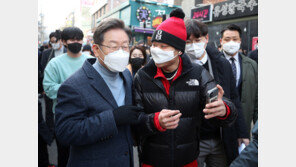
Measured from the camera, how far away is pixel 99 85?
1.74m

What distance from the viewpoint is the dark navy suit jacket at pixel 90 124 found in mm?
1582

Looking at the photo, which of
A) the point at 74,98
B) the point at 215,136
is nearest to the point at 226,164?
the point at 215,136

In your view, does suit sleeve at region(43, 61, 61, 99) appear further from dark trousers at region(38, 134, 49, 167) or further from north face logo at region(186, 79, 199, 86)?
north face logo at region(186, 79, 199, 86)

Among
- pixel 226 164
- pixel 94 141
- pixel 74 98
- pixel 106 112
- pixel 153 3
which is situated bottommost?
pixel 226 164

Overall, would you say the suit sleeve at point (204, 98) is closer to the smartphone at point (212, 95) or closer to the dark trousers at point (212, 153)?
the smartphone at point (212, 95)

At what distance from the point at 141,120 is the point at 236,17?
11.5 meters

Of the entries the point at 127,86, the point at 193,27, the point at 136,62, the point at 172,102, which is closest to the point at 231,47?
the point at 193,27

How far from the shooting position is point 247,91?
3.17 meters

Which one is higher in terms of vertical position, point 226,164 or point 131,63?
point 131,63

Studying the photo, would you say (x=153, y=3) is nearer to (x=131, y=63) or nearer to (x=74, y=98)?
(x=131, y=63)

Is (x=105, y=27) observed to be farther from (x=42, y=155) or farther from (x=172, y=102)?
Answer: (x=42, y=155)

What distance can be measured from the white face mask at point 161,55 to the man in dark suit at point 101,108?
0.29 metres

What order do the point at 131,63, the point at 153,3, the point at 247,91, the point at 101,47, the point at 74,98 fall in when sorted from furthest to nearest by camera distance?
1. the point at 153,3
2. the point at 131,63
3. the point at 247,91
4. the point at 101,47
5. the point at 74,98

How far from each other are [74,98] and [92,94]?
0.46ft
